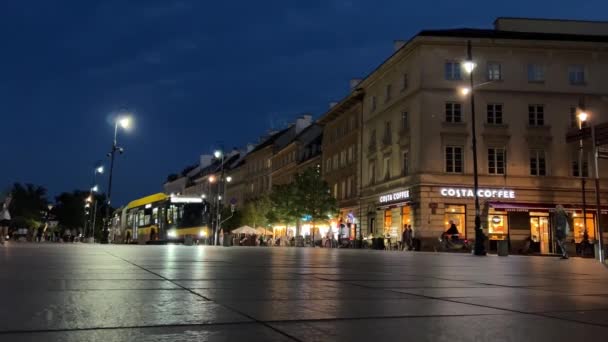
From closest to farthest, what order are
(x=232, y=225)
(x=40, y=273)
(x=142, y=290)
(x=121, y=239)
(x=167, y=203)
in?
(x=142, y=290)
(x=40, y=273)
(x=167, y=203)
(x=121, y=239)
(x=232, y=225)

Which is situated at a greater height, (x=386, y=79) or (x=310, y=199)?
(x=386, y=79)

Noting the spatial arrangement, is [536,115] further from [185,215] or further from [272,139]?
[272,139]

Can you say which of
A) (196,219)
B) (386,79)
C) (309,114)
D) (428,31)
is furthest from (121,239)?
(309,114)

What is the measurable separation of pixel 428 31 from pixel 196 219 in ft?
69.9

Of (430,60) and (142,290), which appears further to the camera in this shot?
(430,60)

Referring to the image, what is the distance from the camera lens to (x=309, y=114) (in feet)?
283

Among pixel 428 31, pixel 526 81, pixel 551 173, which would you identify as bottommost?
pixel 551 173

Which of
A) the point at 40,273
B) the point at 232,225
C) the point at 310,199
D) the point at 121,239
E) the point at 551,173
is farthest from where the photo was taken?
the point at 232,225

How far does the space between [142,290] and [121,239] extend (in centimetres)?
4659

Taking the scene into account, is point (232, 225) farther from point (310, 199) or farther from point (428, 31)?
point (428, 31)

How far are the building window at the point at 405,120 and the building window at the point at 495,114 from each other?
5.76 meters

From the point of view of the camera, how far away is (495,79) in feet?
147

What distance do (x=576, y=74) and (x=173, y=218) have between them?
3014 centimetres

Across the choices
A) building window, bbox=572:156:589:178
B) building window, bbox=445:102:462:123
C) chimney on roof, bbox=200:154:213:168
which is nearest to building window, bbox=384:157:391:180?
building window, bbox=445:102:462:123
